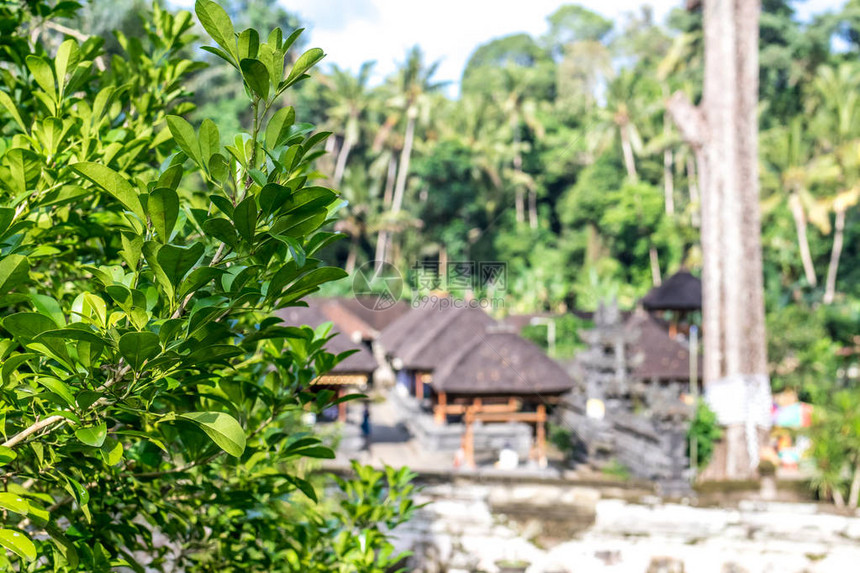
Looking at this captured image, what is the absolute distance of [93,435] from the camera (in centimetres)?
81

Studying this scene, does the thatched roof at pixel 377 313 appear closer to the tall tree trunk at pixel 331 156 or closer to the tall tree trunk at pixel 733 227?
the tall tree trunk at pixel 733 227

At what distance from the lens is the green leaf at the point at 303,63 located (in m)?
0.83

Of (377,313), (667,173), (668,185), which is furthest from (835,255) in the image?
(377,313)

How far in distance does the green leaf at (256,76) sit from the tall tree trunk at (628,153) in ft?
77.1

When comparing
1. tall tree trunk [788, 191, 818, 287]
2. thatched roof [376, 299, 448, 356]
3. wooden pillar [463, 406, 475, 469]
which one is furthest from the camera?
tall tree trunk [788, 191, 818, 287]

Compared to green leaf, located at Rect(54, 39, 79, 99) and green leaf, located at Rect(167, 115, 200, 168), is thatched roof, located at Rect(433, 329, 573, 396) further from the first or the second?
green leaf, located at Rect(167, 115, 200, 168)

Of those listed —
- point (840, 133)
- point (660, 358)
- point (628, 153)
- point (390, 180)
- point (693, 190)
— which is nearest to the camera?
point (660, 358)

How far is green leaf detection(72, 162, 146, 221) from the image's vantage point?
0.78m

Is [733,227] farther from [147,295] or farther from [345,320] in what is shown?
[147,295]

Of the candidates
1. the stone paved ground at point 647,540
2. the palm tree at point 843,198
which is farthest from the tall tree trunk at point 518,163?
the stone paved ground at point 647,540

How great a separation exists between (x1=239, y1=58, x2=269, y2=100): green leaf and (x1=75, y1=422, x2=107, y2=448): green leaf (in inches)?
16.8

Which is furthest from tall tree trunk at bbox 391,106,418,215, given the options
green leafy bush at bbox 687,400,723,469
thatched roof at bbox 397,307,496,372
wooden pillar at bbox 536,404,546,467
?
green leafy bush at bbox 687,400,723,469

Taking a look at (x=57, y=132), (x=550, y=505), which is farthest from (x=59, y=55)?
(x=550, y=505)

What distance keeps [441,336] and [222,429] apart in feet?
30.2
